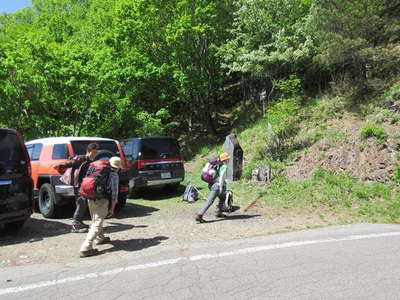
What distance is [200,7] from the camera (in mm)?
18938

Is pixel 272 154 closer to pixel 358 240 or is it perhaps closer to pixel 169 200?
pixel 169 200

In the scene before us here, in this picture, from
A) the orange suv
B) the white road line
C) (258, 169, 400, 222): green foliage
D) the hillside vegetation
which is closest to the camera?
the white road line

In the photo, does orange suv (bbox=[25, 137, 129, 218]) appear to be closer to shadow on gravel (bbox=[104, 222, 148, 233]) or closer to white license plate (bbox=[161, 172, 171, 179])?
shadow on gravel (bbox=[104, 222, 148, 233])

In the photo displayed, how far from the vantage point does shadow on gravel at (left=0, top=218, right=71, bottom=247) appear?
22.0 feet

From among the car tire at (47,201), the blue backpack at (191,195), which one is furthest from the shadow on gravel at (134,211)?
the car tire at (47,201)

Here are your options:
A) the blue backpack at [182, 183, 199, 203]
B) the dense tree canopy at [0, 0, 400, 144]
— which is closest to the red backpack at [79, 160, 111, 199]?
the blue backpack at [182, 183, 199, 203]

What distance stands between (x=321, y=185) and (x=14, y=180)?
8.26 m

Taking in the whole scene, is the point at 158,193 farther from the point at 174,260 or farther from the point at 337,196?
the point at 174,260

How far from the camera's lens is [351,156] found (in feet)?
36.5

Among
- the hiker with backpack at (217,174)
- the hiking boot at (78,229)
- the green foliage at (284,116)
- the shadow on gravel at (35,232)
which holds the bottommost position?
the shadow on gravel at (35,232)

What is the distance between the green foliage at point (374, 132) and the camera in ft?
35.3

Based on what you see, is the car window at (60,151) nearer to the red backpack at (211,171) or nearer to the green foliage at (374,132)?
the red backpack at (211,171)

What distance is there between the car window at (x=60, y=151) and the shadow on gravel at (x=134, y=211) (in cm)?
200

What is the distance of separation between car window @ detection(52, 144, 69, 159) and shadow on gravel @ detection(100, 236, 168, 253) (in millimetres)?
3085
